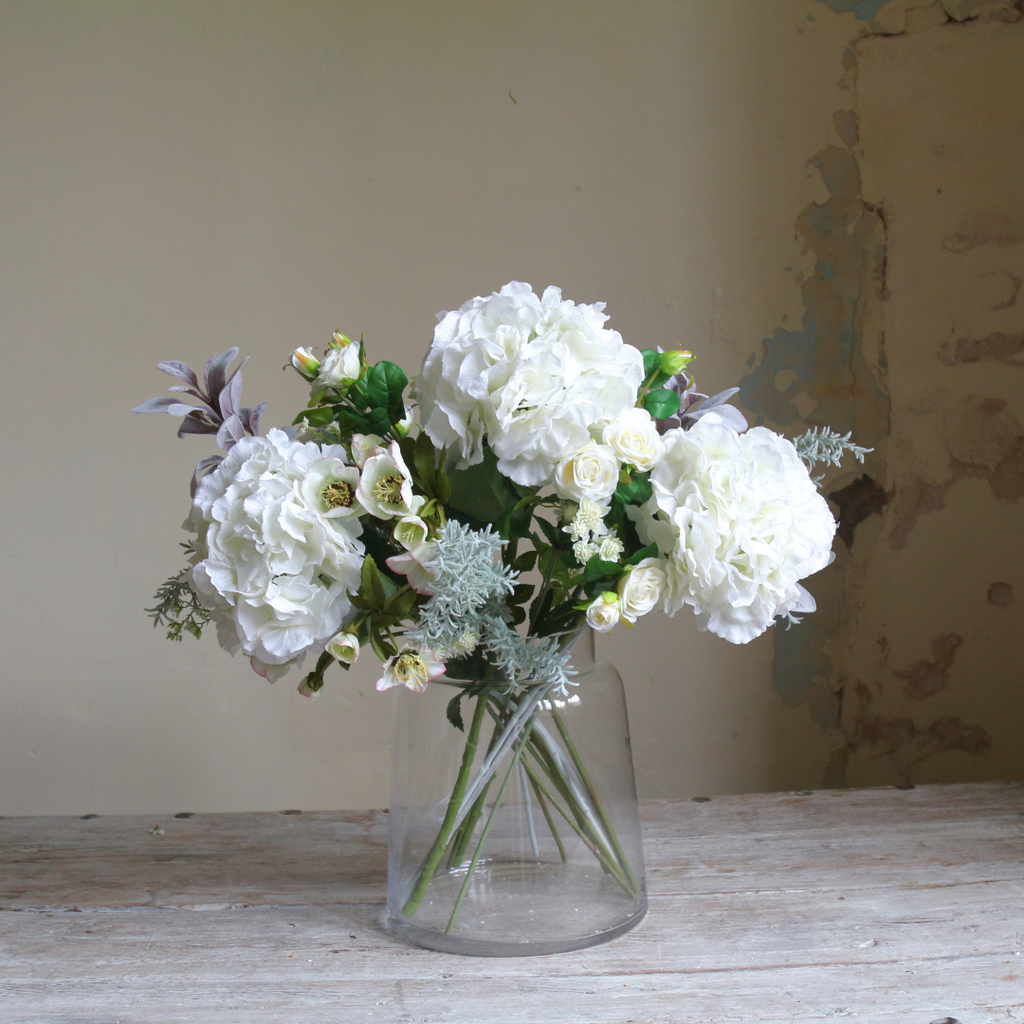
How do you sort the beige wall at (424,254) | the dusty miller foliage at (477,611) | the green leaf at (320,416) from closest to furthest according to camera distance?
1. the dusty miller foliage at (477,611)
2. the green leaf at (320,416)
3. the beige wall at (424,254)

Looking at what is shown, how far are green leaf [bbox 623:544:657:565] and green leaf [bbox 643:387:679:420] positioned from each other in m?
0.10

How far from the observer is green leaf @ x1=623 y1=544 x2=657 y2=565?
2.22ft

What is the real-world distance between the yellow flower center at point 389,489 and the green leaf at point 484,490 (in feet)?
0.20


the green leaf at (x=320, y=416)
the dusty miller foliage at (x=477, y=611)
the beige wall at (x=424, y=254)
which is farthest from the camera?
the beige wall at (x=424, y=254)

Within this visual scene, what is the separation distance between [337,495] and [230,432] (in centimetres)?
11

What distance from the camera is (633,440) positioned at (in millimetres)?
658

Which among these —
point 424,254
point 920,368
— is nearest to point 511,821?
point 424,254

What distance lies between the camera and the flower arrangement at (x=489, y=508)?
635 mm

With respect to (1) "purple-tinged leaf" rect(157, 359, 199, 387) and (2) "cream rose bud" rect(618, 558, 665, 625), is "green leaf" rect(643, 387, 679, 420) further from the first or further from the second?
(1) "purple-tinged leaf" rect(157, 359, 199, 387)

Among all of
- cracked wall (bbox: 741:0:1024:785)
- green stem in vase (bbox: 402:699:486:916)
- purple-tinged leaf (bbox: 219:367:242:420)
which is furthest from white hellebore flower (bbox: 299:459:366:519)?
cracked wall (bbox: 741:0:1024:785)

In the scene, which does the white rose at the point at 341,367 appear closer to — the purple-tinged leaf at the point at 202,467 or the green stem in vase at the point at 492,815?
the purple-tinged leaf at the point at 202,467

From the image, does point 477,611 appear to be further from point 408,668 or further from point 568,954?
point 568,954

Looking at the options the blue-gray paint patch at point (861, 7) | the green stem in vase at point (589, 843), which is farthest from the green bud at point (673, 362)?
the blue-gray paint patch at point (861, 7)

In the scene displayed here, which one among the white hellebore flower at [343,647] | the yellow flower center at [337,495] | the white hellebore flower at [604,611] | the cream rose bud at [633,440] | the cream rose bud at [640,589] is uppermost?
the cream rose bud at [633,440]
